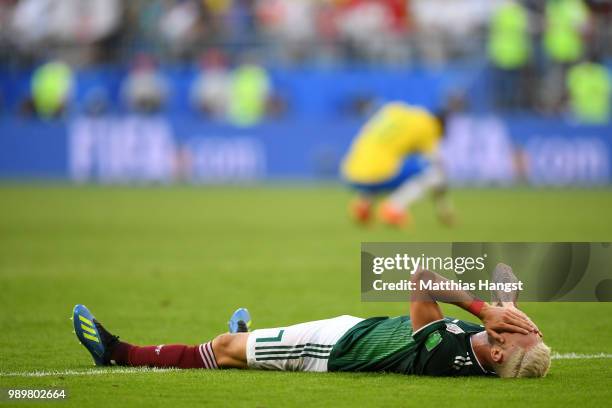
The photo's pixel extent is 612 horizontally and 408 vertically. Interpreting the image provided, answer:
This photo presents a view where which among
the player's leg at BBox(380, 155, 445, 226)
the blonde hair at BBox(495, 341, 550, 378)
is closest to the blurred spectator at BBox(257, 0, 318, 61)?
the player's leg at BBox(380, 155, 445, 226)

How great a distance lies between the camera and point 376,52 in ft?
105

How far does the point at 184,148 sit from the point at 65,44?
6344 mm

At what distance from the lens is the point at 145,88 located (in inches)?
1234

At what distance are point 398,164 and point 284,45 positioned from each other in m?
13.4

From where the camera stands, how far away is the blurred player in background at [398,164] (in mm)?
18953

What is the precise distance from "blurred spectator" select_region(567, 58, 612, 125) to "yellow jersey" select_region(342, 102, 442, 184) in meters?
10.9

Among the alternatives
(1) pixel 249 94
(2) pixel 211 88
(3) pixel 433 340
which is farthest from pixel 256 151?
(3) pixel 433 340

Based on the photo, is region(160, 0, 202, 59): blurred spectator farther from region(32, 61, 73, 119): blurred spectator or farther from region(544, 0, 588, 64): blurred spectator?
region(544, 0, 588, 64): blurred spectator

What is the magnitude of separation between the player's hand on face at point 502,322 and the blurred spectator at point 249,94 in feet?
80.9

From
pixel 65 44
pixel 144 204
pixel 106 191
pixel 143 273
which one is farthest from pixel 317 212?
pixel 65 44

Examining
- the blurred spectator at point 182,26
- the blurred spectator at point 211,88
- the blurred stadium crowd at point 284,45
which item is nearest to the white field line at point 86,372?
the blurred stadium crowd at point 284,45

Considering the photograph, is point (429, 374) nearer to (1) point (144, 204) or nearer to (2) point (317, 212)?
(2) point (317, 212)

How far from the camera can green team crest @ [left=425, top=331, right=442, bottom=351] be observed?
683 cm

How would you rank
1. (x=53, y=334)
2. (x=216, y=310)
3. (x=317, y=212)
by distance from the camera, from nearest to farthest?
(x=53, y=334) < (x=216, y=310) < (x=317, y=212)
